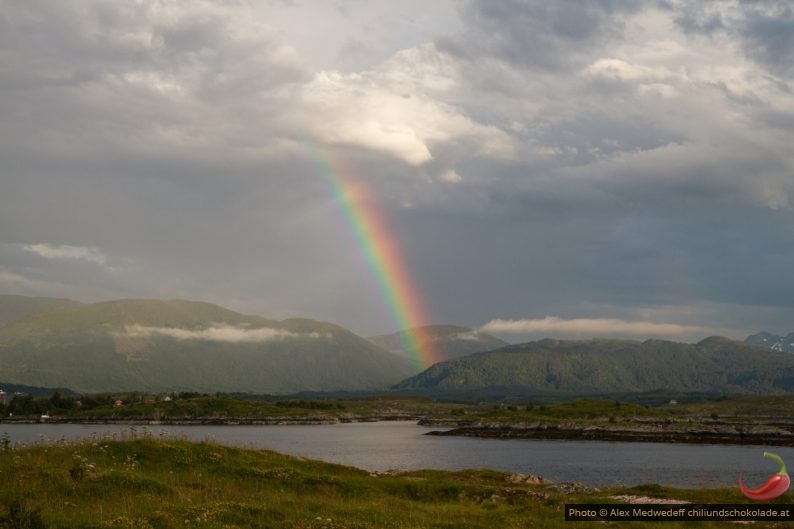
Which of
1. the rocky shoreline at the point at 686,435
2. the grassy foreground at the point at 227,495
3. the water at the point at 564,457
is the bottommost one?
the rocky shoreline at the point at 686,435

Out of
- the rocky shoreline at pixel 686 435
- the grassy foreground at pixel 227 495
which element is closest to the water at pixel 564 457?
the rocky shoreline at pixel 686 435

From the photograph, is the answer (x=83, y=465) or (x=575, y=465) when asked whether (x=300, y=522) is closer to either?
(x=83, y=465)

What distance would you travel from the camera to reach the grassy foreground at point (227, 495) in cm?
2883

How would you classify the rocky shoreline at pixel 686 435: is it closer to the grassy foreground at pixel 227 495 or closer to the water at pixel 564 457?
the water at pixel 564 457

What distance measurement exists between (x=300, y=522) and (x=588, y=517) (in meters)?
15.8

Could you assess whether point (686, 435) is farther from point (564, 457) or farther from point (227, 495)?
point (227, 495)

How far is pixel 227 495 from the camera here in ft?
119

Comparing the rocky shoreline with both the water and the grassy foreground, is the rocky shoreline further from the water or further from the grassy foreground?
the grassy foreground

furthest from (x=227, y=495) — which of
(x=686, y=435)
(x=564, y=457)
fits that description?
(x=686, y=435)

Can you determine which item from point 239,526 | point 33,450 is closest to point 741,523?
point 239,526

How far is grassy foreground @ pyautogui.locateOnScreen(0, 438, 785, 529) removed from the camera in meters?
28.8

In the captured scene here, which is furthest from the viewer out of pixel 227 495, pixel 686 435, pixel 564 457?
pixel 686 435

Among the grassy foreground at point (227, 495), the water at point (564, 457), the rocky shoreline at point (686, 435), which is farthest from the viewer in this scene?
the rocky shoreline at point (686, 435)

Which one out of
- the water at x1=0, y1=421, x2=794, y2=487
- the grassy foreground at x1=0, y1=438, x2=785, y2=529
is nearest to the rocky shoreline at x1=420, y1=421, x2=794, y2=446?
the water at x1=0, y1=421, x2=794, y2=487
